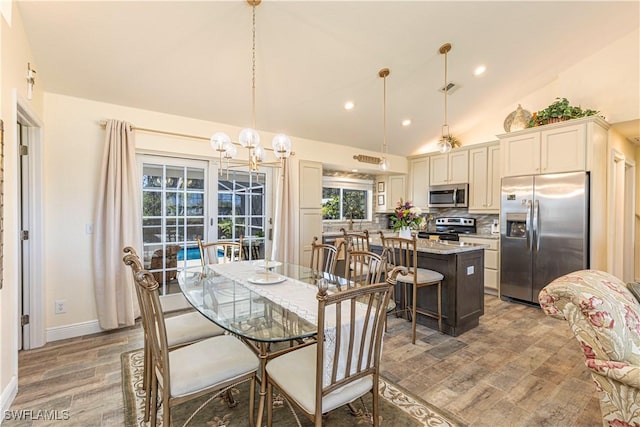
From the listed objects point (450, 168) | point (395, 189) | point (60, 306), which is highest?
point (450, 168)

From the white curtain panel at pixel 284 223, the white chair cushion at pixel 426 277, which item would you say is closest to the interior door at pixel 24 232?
the white curtain panel at pixel 284 223

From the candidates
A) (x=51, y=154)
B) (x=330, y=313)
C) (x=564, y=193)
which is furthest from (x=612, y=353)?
(x=51, y=154)

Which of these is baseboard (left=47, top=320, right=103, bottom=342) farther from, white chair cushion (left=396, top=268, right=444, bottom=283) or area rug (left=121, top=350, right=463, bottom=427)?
white chair cushion (left=396, top=268, right=444, bottom=283)

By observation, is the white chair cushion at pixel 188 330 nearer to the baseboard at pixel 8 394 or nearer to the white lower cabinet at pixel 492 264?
the baseboard at pixel 8 394

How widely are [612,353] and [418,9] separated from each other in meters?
2.76

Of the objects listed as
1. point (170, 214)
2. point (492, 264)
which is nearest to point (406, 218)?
point (492, 264)

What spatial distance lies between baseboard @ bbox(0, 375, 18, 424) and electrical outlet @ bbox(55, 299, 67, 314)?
0.94 metres

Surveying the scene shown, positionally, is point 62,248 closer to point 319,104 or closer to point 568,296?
point 319,104

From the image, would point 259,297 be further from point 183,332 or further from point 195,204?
point 195,204

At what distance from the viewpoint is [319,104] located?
3820 mm

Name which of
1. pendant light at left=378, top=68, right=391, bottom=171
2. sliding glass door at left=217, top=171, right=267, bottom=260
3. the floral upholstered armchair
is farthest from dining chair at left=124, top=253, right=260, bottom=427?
pendant light at left=378, top=68, right=391, bottom=171

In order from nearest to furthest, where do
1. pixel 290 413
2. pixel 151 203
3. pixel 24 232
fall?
pixel 290 413 → pixel 24 232 → pixel 151 203

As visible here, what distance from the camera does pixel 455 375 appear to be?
2361mm

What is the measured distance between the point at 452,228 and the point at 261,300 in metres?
4.43
